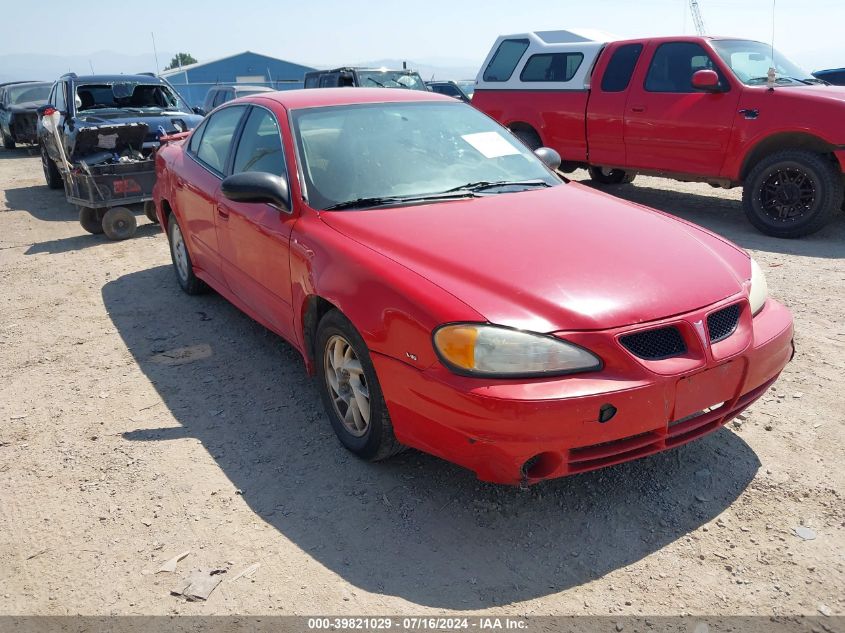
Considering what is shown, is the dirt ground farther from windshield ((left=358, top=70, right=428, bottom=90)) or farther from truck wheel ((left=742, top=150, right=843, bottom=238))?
windshield ((left=358, top=70, right=428, bottom=90))

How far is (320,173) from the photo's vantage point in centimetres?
355

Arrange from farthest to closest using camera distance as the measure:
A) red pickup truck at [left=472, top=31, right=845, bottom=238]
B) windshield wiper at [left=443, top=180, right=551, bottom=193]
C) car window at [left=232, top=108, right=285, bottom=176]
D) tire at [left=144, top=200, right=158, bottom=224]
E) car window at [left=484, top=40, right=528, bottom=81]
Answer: car window at [left=484, top=40, right=528, bottom=81] < tire at [left=144, top=200, right=158, bottom=224] < red pickup truck at [left=472, top=31, right=845, bottom=238] < car window at [left=232, top=108, right=285, bottom=176] < windshield wiper at [left=443, top=180, right=551, bottom=193]

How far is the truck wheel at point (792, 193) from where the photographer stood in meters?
6.68

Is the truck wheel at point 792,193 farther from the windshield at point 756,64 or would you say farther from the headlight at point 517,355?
the headlight at point 517,355

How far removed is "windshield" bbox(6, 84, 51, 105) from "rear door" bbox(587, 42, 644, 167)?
50.7 ft

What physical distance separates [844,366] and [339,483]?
9.96 ft

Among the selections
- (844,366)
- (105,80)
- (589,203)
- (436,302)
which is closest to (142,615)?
(436,302)

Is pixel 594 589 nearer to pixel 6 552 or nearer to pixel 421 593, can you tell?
pixel 421 593

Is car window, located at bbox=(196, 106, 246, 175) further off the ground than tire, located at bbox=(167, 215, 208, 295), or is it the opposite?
car window, located at bbox=(196, 106, 246, 175)

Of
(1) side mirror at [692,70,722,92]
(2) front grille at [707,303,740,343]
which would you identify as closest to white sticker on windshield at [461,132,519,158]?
(2) front grille at [707,303,740,343]

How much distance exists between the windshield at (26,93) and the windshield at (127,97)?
9.37 metres

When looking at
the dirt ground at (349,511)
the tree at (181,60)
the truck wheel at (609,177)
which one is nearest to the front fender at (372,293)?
the dirt ground at (349,511)

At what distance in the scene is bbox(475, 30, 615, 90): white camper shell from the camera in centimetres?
874

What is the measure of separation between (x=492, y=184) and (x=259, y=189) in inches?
49.0
